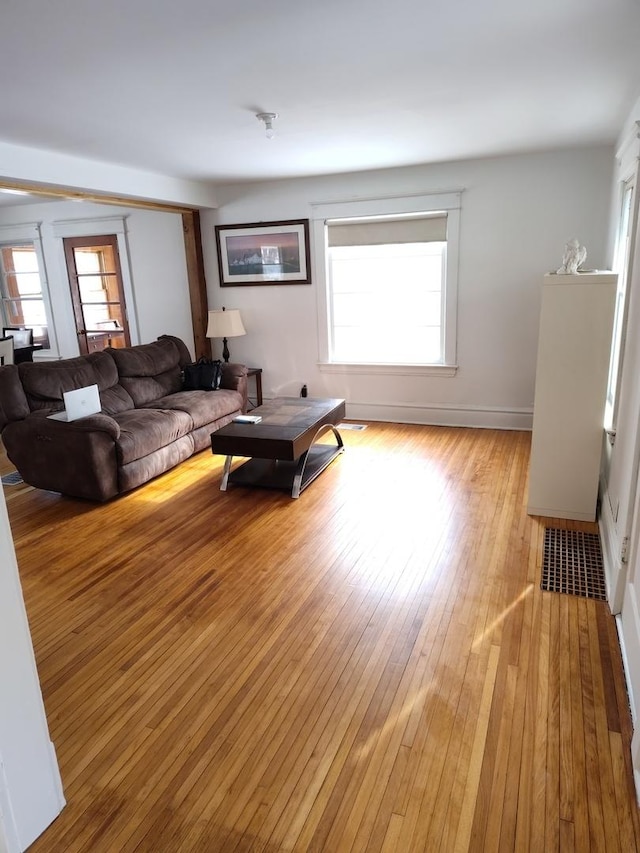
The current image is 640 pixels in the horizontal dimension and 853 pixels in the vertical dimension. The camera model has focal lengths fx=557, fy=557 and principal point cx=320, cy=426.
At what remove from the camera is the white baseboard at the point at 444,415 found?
17.5 ft

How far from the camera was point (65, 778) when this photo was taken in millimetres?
1776

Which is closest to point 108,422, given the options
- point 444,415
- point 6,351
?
point 6,351

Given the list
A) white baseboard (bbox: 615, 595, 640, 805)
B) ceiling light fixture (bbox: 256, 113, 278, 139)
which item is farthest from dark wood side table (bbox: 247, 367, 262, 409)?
white baseboard (bbox: 615, 595, 640, 805)

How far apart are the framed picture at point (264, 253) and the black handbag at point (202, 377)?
3.87 ft

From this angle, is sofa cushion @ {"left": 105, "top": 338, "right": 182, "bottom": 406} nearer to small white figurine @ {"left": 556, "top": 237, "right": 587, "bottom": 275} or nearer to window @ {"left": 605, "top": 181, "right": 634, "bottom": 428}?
small white figurine @ {"left": 556, "top": 237, "right": 587, "bottom": 275}

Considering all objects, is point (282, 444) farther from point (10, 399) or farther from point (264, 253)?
point (264, 253)

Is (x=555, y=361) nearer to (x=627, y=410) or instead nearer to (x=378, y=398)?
(x=627, y=410)

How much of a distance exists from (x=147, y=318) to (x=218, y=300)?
3.24ft

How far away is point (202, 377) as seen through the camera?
5.48m

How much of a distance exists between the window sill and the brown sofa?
3.61ft

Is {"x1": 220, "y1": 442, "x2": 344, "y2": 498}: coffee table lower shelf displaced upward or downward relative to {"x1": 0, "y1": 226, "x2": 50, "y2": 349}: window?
downward

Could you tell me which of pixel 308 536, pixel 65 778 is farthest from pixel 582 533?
pixel 65 778

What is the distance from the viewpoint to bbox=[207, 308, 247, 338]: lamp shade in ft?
19.1

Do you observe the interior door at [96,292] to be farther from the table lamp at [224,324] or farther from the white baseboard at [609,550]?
the white baseboard at [609,550]
